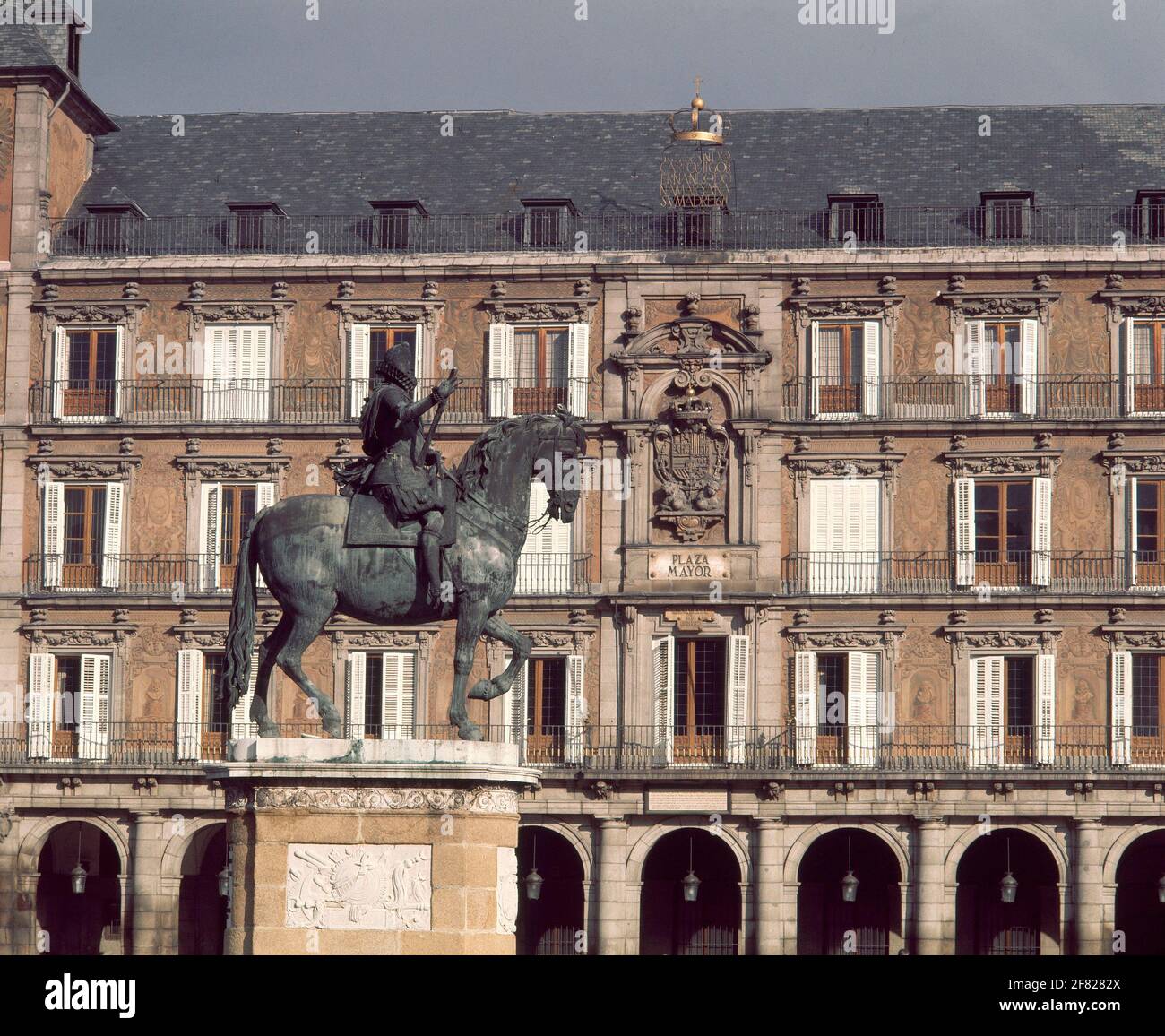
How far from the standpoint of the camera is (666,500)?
54969mm

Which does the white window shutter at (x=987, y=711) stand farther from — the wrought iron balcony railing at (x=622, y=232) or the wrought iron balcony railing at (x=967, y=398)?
the wrought iron balcony railing at (x=622, y=232)

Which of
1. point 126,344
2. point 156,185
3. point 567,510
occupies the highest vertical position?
point 156,185

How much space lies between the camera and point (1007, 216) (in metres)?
55.6

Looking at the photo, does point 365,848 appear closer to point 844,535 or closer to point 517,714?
point 517,714

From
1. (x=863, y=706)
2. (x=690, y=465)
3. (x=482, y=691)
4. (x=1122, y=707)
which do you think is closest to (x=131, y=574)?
(x=690, y=465)

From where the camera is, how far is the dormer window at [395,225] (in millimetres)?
56844

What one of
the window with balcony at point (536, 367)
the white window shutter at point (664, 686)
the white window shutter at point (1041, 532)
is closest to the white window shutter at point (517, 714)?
the white window shutter at point (664, 686)

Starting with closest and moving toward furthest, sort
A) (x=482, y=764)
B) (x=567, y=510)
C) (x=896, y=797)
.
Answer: (x=482, y=764) → (x=567, y=510) → (x=896, y=797)

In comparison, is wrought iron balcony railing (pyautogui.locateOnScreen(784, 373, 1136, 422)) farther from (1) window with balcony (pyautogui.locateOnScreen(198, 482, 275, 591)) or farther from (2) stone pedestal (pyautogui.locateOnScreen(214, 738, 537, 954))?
(2) stone pedestal (pyautogui.locateOnScreen(214, 738, 537, 954))

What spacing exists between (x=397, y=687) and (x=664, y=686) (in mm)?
5983

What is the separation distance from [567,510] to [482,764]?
10.4 ft
